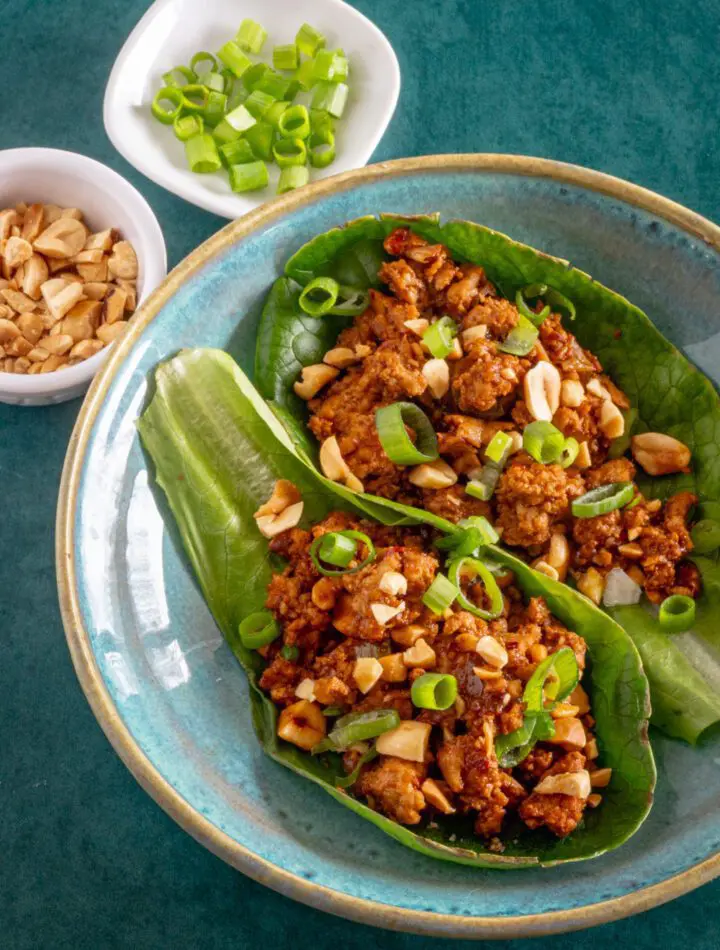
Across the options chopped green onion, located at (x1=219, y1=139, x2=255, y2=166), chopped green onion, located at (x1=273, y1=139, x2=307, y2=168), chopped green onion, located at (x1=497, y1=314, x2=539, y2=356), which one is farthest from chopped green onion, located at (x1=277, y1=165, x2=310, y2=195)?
chopped green onion, located at (x1=497, y1=314, x2=539, y2=356)

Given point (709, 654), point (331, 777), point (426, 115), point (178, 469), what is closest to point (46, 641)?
point (178, 469)

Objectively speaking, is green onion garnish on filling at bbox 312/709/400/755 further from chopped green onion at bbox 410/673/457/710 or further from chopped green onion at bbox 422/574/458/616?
chopped green onion at bbox 422/574/458/616

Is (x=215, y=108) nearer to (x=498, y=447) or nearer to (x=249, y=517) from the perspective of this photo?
(x=249, y=517)

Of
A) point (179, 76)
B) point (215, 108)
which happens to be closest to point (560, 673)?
point (215, 108)

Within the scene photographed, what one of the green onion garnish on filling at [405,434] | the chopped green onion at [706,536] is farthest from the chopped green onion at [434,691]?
the chopped green onion at [706,536]

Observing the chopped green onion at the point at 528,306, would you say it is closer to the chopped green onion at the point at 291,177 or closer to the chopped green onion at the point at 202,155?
the chopped green onion at the point at 291,177

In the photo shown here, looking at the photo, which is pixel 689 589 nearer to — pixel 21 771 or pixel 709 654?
pixel 709 654
